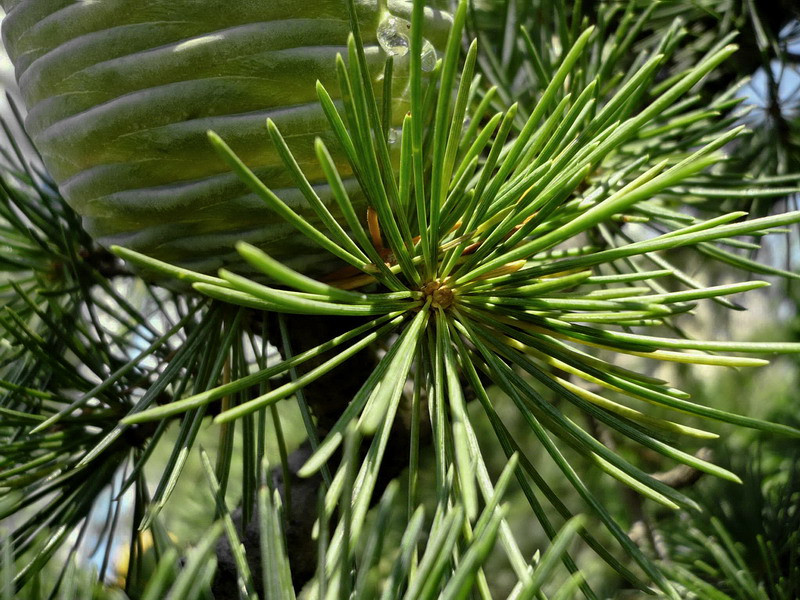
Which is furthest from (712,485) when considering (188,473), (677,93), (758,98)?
(188,473)

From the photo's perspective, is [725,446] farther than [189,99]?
Yes

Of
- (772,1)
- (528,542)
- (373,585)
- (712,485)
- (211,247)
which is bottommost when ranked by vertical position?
(528,542)

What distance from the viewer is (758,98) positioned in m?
0.55

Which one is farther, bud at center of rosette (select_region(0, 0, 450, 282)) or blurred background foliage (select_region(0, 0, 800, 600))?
blurred background foliage (select_region(0, 0, 800, 600))

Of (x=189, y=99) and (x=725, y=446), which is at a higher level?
(x=189, y=99)

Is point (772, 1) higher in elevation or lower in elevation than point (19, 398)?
higher

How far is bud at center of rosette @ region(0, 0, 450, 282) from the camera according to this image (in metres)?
0.24

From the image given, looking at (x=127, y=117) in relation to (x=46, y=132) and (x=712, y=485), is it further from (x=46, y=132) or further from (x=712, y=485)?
(x=712, y=485)

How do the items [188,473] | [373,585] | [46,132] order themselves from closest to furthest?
[373,585] → [46,132] → [188,473]

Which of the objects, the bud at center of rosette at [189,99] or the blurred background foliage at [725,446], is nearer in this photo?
the bud at center of rosette at [189,99]

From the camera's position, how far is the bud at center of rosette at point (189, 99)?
0.80 feet

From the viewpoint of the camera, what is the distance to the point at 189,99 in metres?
0.25

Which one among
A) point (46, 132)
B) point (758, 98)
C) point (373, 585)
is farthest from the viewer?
point (758, 98)

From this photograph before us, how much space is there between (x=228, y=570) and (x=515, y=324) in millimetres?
191
